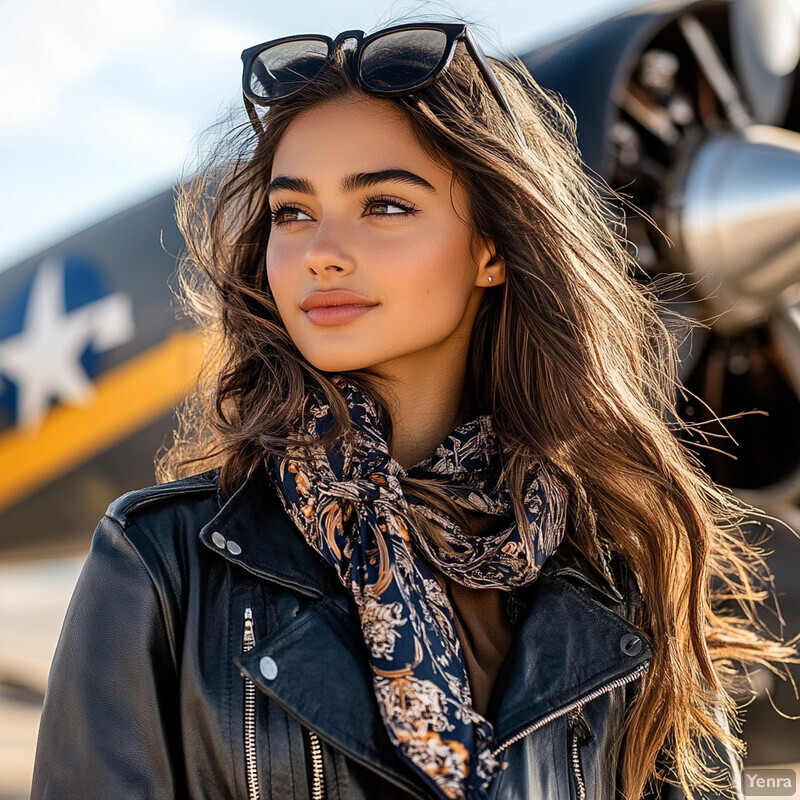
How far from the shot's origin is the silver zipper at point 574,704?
5.54 feet

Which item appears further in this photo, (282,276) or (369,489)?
(282,276)

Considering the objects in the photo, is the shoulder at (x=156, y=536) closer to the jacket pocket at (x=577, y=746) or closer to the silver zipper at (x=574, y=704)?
the silver zipper at (x=574, y=704)

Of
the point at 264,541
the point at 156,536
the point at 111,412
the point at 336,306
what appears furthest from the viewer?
the point at 111,412

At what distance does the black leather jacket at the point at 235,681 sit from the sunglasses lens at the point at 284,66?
0.91 meters

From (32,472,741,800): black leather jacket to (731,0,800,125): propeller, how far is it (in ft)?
12.2

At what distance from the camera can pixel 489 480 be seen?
2076 millimetres

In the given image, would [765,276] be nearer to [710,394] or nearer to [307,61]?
[710,394]

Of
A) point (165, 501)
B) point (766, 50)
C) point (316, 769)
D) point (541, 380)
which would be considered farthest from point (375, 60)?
point (766, 50)

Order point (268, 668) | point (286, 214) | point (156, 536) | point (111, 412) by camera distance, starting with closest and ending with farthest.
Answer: point (268, 668), point (156, 536), point (286, 214), point (111, 412)

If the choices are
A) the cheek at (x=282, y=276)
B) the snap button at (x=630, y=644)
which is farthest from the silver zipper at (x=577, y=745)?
the cheek at (x=282, y=276)

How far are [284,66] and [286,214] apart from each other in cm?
37

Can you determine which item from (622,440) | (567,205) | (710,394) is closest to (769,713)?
(710,394)

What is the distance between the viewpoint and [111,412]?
5.91 m

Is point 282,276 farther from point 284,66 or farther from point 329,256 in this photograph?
point 284,66
